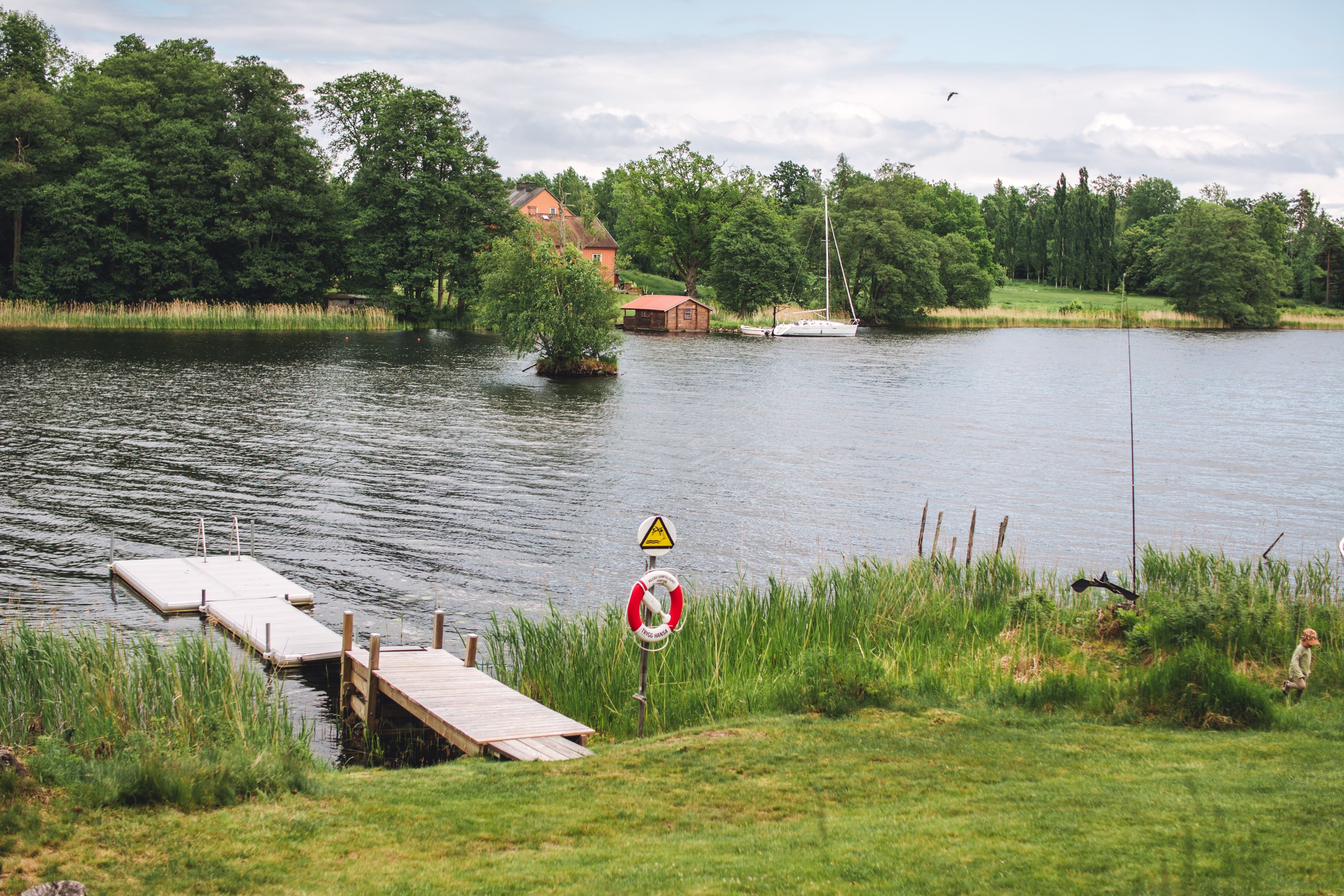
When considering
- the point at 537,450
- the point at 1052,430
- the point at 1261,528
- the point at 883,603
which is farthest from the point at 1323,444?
the point at 883,603

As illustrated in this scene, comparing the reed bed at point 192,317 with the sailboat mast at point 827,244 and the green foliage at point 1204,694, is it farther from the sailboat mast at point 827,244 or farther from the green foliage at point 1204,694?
the green foliage at point 1204,694

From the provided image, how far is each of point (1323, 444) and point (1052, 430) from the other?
28.6 ft

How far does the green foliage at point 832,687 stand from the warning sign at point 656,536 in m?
2.07

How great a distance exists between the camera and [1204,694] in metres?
10.6

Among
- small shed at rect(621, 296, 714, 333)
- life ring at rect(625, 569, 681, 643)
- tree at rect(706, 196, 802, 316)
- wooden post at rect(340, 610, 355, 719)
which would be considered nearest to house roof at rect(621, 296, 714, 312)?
small shed at rect(621, 296, 714, 333)

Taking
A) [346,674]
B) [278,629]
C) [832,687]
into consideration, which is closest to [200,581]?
[278,629]

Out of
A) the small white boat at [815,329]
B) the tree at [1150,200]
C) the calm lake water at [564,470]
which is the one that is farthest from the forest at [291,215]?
the tree at [1150,200]

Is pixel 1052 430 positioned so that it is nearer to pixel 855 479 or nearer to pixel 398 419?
pixel 855 479

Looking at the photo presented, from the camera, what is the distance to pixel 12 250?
69.3m

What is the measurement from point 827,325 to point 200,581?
7246 cm

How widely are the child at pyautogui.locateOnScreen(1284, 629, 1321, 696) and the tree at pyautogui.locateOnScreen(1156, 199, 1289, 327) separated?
97.7 m

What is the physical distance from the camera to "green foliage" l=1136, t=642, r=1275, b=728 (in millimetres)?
10359

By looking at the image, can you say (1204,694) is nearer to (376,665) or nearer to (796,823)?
(796,823)

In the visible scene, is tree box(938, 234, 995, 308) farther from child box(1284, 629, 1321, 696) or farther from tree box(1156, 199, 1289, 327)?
child box(1284, 629, 1321, 696)
